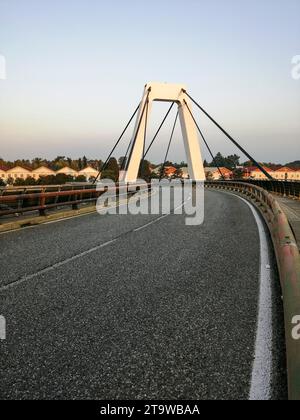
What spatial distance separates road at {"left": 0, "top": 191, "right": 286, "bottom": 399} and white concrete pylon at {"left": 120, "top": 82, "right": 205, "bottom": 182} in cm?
3724

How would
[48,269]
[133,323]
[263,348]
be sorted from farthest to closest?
[48,269] → [133,323] → [263,348]

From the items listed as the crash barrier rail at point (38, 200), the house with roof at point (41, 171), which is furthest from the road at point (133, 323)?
the house with roof at point (41, 171)

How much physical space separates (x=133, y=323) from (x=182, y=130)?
1806 inches

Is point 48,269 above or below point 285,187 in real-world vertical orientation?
below


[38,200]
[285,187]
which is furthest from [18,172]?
[38,200]

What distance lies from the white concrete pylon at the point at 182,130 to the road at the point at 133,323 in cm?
3724

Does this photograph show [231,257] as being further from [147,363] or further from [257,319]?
[147,363]

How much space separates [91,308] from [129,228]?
649 cm

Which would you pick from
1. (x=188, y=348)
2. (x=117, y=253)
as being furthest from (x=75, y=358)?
(x=117, y=253)

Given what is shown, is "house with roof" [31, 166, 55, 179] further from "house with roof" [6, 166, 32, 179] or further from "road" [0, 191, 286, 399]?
"road" [0, 191, 286, 399]

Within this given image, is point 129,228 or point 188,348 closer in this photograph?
point 188,348

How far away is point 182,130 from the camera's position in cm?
4797

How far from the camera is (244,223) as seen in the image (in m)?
11.6

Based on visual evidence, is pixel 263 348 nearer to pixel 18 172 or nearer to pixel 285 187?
pixel 285 187
